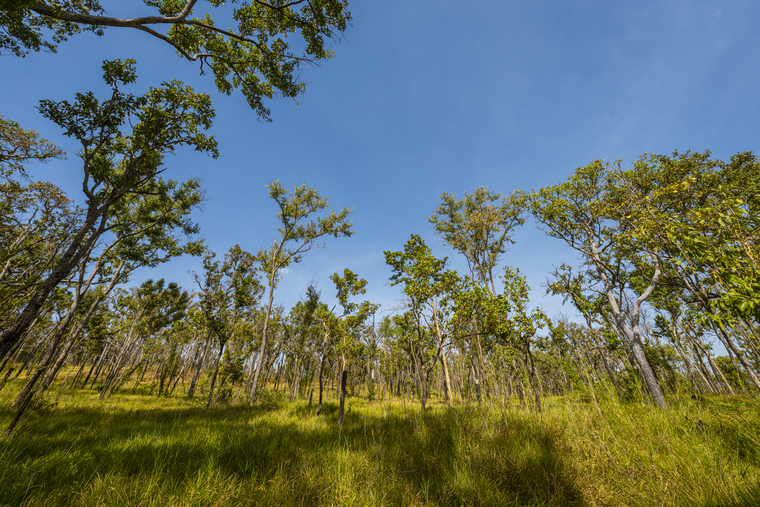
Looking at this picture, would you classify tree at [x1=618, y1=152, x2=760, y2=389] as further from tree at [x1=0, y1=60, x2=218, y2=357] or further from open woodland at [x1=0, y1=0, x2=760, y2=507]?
tree at [x1=0, y1=60, x2=218, y2=357]

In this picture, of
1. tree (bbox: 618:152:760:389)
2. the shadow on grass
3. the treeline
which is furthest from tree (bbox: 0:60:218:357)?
tree (bbox: 618:152:760:389)

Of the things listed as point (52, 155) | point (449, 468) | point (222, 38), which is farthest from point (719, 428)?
point (52, 155)

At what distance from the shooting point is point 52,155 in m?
10.7

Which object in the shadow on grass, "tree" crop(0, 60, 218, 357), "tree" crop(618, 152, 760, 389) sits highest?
"tree" crop(0, 60, 218, 357)

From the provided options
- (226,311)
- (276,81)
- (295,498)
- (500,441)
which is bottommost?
(295,498)

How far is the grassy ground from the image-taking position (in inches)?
93.2

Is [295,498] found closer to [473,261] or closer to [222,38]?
[222,38]

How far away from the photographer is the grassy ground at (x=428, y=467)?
2367 mm

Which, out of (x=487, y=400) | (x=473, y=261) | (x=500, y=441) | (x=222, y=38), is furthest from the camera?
(x=473, y=261)

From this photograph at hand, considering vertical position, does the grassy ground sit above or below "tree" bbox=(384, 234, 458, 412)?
below

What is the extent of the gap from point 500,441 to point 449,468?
1.05 metres

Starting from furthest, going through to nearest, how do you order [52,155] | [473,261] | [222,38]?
[473,261]
[52,155]
[222,38]

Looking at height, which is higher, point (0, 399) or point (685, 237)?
point (685, 237)

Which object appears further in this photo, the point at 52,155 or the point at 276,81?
the point at 52,155
